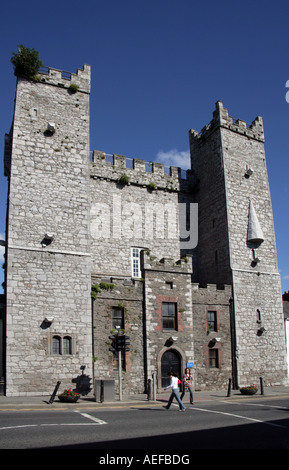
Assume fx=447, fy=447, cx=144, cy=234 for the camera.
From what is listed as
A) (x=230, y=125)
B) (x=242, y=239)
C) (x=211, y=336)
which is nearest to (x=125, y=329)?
(x=211, y=336)

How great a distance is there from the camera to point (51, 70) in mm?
24922

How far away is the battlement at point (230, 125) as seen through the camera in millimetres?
30266

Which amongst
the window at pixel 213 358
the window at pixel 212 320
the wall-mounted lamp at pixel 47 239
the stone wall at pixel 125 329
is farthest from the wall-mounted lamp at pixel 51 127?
the window at pixel 213 358

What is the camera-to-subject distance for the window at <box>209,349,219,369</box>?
25517mm

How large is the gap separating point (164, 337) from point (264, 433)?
12973 millimetres

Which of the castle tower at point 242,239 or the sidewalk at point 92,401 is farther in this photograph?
the castle tower at point 242,239

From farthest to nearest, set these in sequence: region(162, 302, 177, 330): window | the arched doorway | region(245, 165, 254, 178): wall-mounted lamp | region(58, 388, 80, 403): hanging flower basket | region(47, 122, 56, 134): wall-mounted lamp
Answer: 1. region(245, 165, 254, 178): wall-mounted lamp
2. region(162, 302, 177, 330): window
3. region(47, 122, 56, 134): wall-mounted lamp
4. the arched doorway
5. region(58, 388, 80, 403): hanging flower basket

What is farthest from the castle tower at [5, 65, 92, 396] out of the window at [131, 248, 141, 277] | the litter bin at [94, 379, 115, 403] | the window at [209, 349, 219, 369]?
the window at [209, 349, 219, 369]

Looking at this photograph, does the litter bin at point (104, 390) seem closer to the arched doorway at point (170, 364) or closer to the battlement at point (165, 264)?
the arched doorway at point (170, 364)

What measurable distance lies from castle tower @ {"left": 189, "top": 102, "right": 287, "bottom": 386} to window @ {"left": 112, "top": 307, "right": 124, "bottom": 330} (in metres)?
7.26

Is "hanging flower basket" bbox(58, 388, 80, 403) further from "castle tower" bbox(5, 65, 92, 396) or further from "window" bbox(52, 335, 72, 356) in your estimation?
"window" bbox(52, 335, 72, 356)

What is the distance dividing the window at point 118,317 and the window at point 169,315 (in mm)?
2505

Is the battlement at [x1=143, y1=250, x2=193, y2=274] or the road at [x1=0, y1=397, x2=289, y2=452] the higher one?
the battlement at [x1=143, y1=250, x2=193, y2=274]
